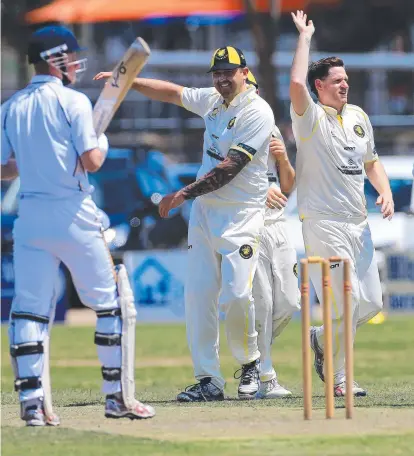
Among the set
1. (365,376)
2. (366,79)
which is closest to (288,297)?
(365,376)

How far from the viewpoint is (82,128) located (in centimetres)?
837

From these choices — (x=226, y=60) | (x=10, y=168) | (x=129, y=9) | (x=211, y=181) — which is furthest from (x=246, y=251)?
(x=129, y=9)

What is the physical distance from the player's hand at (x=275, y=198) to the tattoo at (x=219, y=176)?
2.48ft

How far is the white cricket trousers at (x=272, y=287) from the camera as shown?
10625 mm

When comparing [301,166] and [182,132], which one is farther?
[182,132]

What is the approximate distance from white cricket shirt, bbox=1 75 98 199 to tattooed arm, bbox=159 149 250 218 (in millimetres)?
1464

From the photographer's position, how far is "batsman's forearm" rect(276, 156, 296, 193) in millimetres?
10828

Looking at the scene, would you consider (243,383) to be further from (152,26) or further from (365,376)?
(152,26)

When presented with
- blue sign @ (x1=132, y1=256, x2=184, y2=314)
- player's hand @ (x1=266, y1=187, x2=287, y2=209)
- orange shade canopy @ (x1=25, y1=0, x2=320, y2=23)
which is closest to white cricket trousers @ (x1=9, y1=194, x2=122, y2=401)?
player's hand @ (x1=266, y1=187, x2=287, y2=209)

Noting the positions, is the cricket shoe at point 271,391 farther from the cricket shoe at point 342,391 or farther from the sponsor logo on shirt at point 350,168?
the sponsor logo on shirt at point 350,168

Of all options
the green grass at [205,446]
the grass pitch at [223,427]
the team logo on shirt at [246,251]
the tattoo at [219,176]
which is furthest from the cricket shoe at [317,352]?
the green grass at [205,446]

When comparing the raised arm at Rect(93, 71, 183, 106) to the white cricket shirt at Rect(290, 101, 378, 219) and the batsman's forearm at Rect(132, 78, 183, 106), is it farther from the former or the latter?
the white cricket shirt at Rect(290, 101, 378, 219)

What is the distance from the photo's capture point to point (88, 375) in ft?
48.9

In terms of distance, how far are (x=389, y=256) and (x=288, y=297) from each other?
12759 mm
